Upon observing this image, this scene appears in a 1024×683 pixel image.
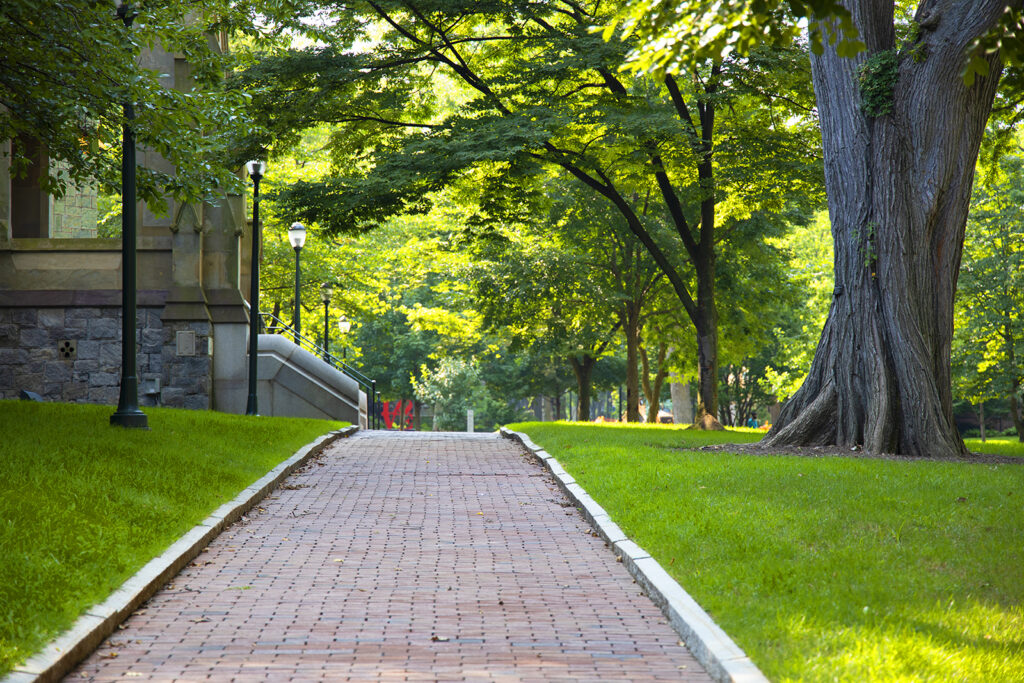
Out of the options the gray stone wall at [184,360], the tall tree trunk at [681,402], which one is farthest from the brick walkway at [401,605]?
the tall tree trunk at [681,402]

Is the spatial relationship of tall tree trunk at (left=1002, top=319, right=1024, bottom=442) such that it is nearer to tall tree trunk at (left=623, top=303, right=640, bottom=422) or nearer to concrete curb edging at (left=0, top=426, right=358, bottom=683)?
tall tree trunk at (left=623, top=303, right=640, bottom=422)

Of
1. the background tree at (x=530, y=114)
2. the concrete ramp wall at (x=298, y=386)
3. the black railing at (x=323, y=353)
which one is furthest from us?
the black railing at (x=323, y=353)

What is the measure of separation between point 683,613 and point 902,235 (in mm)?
10385

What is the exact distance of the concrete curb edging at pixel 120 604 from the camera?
4.81m

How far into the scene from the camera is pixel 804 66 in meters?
18.4

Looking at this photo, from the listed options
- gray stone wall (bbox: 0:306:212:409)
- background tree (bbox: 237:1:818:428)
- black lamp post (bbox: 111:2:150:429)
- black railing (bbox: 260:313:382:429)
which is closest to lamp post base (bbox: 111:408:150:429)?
black lamp post (bbox: 111:2:150:429)

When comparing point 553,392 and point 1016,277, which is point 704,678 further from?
point 553,392

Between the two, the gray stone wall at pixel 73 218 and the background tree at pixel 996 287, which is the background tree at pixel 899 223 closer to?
the background tree at pixel 996 287

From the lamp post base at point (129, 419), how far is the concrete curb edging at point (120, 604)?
335 cm

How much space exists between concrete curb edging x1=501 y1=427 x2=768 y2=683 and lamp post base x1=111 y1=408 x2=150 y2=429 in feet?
21.6

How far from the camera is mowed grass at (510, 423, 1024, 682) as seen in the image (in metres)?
4.84

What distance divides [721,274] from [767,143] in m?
6.38

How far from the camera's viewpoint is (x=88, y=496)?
27.2 feet

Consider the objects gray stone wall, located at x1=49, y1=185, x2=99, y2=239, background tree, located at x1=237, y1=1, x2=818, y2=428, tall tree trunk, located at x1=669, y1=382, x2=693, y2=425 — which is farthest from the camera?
tall tree trunk, located at x1=669, y1=382, x2=693, y2=425
